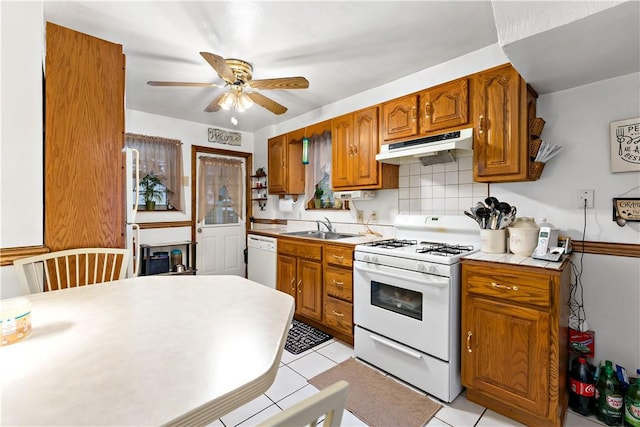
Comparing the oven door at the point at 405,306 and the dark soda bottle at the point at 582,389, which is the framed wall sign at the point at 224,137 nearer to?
the oven door at the point at 405,306

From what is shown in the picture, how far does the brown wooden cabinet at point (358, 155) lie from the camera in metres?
2.84

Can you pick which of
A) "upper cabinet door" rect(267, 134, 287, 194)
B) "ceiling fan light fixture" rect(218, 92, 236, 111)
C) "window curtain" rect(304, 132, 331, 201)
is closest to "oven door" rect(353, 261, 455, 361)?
"window curtain" rect(304, 132, 331, 201)

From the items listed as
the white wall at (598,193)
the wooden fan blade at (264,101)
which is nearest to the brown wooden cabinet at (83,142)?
the wooden fan blade at (264,101)

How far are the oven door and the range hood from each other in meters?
0.95

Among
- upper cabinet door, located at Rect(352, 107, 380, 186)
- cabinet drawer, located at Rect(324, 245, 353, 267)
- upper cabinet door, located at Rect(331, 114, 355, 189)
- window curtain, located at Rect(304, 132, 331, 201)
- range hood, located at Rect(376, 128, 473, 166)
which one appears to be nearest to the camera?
range hood, located at Rect(376, 128, 473, 166)

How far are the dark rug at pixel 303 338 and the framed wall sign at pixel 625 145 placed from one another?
2571mm

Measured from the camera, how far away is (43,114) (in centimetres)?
178

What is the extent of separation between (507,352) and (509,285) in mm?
403

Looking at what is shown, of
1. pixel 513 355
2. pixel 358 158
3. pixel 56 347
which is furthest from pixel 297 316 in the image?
pixel 56 347

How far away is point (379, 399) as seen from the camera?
1.95m

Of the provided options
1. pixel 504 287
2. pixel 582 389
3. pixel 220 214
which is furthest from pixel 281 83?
pixel 582 389

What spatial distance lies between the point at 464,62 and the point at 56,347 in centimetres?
290

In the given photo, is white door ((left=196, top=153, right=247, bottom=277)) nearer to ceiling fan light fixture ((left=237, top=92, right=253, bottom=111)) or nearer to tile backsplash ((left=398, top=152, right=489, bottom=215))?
ceiling fan light fixture ((left=237, top=92, right=253, bottom=111))

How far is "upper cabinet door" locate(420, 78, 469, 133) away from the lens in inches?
89.0
